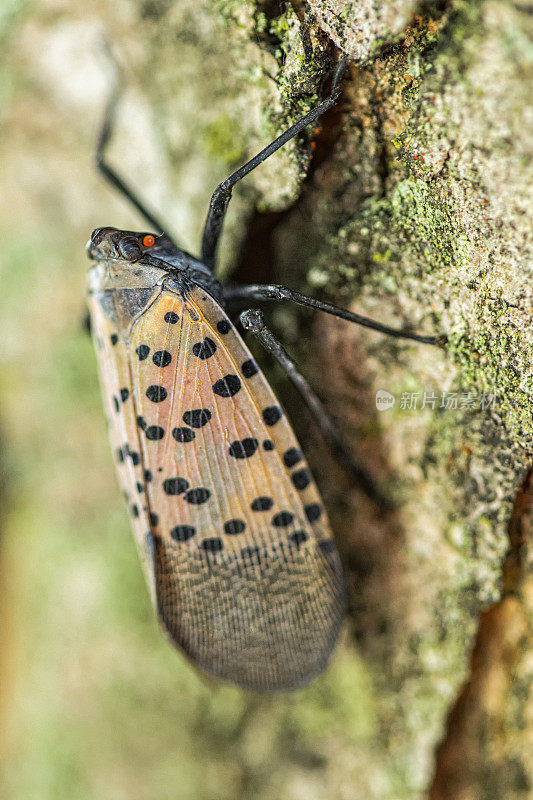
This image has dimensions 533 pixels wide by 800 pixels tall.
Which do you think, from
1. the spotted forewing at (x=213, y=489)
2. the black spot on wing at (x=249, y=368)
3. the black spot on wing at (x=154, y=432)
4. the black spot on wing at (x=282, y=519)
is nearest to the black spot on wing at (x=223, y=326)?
the spotted forewing at (x=213, y=489)

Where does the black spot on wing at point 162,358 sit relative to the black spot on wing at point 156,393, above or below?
above

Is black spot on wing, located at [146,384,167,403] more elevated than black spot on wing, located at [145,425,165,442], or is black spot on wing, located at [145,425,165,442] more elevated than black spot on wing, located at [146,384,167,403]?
black spot on wing, located at [146,384,167,403]

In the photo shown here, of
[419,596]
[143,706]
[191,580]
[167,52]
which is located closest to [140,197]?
[167,52]

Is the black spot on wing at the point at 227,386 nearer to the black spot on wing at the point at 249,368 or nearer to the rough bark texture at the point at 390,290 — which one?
the black spot on wing at the point at 249,368

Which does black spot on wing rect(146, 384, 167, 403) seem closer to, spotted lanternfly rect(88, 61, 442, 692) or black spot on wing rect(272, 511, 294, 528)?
spotted lanternfly rect(88, 61, 442, 692)

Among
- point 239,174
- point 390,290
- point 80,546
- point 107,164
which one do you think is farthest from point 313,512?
point 107,164

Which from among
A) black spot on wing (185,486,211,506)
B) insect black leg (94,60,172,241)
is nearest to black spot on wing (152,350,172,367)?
black spot on wing (185,486,211,506)

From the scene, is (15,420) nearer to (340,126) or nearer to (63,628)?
(63,628)
